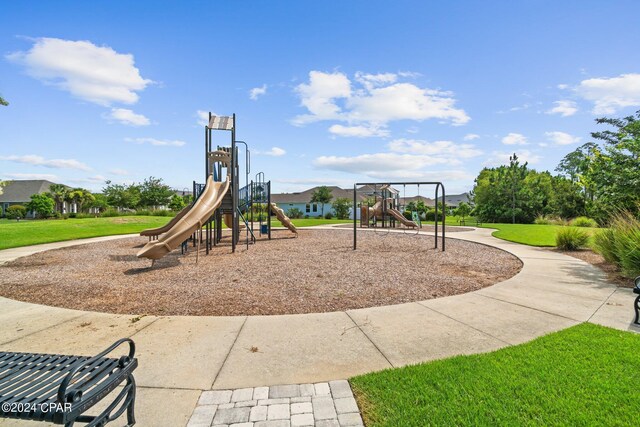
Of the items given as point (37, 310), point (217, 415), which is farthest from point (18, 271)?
point (217, 415)

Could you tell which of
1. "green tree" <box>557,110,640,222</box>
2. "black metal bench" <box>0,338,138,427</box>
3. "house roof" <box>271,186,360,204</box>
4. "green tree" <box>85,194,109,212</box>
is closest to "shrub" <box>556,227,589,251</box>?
"green tree" <box>557,110,640,222</box>

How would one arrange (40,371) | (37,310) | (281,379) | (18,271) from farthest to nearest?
(18,271), (37,310), (281,379), (40,371)

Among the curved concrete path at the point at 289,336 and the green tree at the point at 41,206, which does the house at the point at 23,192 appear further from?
the curved concrete path at the point at 289,336

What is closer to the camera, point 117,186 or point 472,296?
point 472,296

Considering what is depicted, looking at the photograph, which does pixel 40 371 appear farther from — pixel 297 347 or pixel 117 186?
pixel 117 186

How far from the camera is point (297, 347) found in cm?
386

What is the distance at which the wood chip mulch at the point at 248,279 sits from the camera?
5746 mm

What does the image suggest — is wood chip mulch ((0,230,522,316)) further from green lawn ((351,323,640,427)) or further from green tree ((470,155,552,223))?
green tree ((470,155,552,223))

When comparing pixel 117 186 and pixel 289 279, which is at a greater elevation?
pixel 117 186

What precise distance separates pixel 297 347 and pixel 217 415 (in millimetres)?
1372

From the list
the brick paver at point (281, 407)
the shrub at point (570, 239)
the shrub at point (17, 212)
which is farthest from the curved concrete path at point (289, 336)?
the shrub at point (17, 212)

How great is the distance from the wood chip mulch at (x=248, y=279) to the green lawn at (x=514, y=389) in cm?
245

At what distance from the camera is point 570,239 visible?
40.6 ft

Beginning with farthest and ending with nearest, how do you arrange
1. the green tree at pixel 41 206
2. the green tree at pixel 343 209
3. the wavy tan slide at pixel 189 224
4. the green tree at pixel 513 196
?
the green tree at pixel 343 209 → the green tree at pixel 41 206 → the green tree at pixel 513 196 → the wavy tan slide at pixel 189 224
